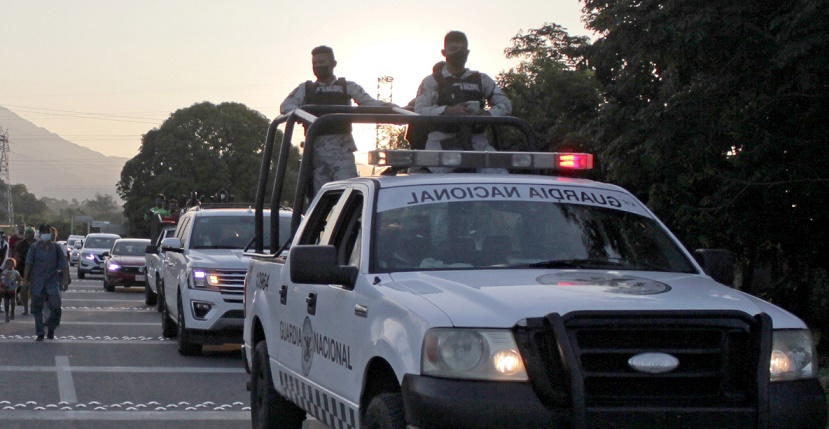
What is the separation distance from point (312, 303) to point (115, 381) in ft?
21.0

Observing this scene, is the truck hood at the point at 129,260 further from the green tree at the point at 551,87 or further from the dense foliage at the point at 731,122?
the dense foliage at the point at 731,122

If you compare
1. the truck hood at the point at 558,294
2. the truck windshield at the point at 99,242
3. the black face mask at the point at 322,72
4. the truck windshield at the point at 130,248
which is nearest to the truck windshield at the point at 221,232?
the black face mask at the point at 322,72

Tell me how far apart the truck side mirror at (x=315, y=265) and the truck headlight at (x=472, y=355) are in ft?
3.59

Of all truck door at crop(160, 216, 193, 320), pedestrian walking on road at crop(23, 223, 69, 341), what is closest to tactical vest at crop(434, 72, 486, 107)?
truck door at crop(160, 216, 193, 320)

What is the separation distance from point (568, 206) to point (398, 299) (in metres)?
1.49

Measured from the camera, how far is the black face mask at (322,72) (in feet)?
35.8

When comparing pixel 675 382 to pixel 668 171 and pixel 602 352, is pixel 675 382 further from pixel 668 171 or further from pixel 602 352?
pixel 668 171

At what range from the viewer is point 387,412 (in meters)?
5.42

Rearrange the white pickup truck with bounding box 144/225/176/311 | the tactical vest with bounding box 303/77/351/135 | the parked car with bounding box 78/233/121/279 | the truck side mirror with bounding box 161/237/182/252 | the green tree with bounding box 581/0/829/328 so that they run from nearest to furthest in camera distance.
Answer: the tactical vest with bounding box 303/77/351/135 < the green tree with bounding box 581/0/829/328 < the truck side mirror with bounding box 161/237/182/252 < the white pickup truck with bounding box 144/225/176/311 < the parked car with bounding box 78/233/121/279

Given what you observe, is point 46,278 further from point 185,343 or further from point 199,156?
point 199,156

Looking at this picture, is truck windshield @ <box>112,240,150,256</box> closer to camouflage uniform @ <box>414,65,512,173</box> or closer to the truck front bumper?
camouflage uniform @ <box>414,65,512,173</box>

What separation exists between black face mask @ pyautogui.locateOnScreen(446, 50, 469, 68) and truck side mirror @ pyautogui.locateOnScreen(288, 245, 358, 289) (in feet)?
13.4

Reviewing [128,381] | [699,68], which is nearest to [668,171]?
[699,68]

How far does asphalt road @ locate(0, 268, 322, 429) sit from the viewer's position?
10.3 meters
